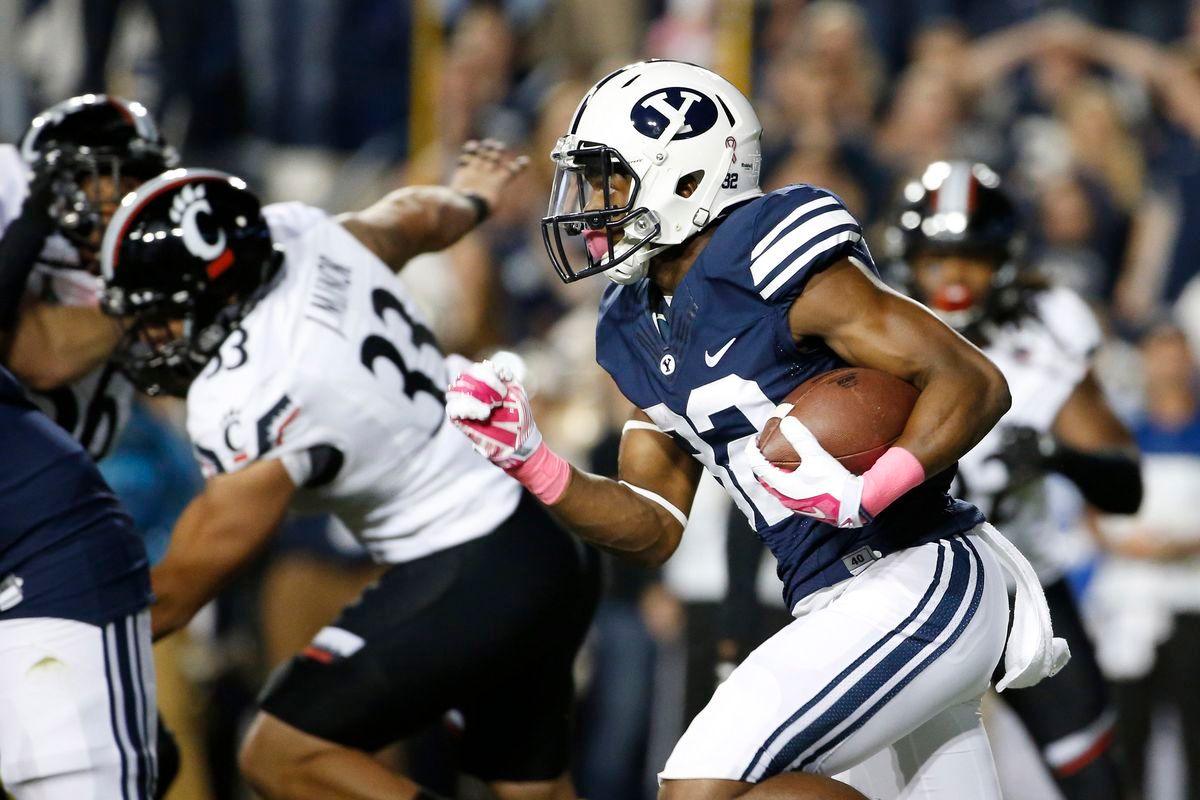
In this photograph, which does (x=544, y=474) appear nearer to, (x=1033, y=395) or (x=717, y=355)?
(x=717, y=355)

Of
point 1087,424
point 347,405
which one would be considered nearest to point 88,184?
point 347,405

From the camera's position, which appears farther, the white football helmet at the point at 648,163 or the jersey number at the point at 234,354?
the jersey number at the point at 234,354

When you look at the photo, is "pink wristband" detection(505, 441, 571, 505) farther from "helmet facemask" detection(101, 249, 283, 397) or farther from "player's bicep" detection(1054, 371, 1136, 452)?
"player's bicep" detection(1054, 371, 1136, 452)

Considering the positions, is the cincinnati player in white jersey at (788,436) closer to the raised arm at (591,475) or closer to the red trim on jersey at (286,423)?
the raised arm at (591,475)

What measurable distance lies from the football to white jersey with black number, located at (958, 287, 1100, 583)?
1.57m

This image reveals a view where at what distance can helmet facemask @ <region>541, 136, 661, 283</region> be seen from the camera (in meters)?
3.09

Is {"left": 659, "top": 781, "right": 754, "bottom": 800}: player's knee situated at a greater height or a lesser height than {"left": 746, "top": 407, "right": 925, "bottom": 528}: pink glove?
lesser

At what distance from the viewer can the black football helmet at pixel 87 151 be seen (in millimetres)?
3861

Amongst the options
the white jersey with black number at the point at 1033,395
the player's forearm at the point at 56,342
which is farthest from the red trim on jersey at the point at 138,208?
the white jersey with black number at the point at 1033,395

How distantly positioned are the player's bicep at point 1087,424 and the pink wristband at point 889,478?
185 cm

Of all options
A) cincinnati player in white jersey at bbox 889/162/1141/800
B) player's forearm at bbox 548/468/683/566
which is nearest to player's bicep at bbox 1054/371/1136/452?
cincinnati player in white jersey at bbox 889/162/1141/800

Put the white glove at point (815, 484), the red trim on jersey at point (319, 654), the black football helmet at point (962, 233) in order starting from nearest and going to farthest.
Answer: the white glove at point (815, 484), the red trim on jersey at point (319, 654), the black football helmet at point (962, 233)

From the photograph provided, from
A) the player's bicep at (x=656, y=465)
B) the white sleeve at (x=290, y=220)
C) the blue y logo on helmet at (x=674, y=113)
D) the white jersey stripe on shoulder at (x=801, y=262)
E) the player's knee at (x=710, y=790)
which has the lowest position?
the player's knee at (x=710, y=790)

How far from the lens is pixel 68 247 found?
395 cm
